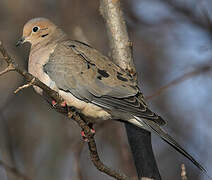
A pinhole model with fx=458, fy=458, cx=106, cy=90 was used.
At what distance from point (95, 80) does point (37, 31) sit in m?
1.31

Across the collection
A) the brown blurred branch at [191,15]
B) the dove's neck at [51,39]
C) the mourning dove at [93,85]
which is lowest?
the mourning dove at [93,85]

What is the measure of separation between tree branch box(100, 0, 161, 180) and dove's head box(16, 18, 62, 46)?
2.47 feet

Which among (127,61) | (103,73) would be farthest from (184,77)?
(103,73)

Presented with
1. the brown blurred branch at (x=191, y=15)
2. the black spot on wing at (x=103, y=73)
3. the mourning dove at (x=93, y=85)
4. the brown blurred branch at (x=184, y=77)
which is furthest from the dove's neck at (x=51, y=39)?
the brown blurred branch at (x=191, y=15)

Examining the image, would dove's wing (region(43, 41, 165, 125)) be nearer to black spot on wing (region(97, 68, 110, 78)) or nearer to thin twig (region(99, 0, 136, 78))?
black spot on wing (region(97, 68, 110, 78))

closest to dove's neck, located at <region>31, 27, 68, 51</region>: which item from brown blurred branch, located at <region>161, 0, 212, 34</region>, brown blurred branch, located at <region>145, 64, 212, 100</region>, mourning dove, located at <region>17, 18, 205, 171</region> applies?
mourning dove, located at <region>17, 18, 205, 171</region>

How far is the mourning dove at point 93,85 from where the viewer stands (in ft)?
11.9

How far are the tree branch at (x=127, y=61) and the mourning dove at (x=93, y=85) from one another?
0.18m

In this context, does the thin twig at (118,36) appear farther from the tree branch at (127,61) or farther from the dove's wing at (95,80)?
the dove's wing at (95,80)

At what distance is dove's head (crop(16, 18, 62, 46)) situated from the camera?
4.79m

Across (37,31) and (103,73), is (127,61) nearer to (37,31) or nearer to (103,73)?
(103,73)

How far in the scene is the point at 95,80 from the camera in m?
3.81

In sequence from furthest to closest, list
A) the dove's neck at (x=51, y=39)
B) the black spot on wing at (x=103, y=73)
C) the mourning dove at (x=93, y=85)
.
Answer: the dove's neck at (x=51, y=39) < the black spot on wing at (x=103, y=73) < the mourning dove at (x=93, y=85)

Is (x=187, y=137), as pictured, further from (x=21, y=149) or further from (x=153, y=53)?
(x=21, y=149)
